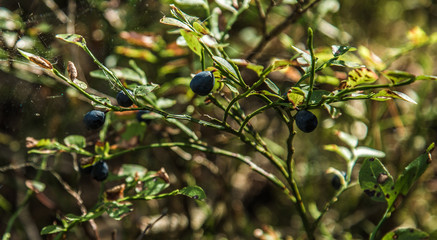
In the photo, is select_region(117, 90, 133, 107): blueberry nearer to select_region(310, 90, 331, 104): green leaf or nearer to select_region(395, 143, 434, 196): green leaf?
select_region(310, 90, 331, 104): green leaf

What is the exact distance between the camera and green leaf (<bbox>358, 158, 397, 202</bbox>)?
69cm

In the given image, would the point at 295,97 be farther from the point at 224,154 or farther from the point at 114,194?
the point at 114,194

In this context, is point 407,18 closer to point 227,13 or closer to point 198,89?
point 227,13

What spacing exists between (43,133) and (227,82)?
879 millimetres

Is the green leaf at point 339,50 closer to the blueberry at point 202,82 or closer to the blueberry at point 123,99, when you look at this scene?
the blueberry at point 202,82

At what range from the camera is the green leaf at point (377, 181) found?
2.28 ft

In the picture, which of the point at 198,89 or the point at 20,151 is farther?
the point at 20,151

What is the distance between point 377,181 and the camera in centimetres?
70

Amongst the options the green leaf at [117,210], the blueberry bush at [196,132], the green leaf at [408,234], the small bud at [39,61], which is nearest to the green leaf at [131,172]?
the blueberry bush at [196,132]

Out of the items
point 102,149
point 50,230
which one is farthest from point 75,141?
point 50,230

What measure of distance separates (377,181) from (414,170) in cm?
8

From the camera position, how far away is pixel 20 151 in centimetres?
132

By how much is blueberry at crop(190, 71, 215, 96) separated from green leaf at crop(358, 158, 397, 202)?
34cm

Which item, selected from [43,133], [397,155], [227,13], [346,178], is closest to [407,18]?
[397,155]
